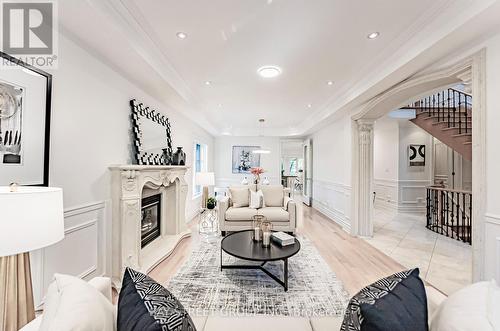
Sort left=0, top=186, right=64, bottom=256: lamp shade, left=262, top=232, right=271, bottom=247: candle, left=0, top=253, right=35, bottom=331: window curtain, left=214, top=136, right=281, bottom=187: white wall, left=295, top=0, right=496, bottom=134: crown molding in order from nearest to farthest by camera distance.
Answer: left=0, top=186, right=64, bottom=256: lamp shade < left=0, top=253, right=35, bottom=331: window curtain < left=295, top=0, right=496, bottom=134: crown molding < left=262, top=232, right=271, bottom=247: candle < left=214, top=136, right=281, bottom=187: white wall

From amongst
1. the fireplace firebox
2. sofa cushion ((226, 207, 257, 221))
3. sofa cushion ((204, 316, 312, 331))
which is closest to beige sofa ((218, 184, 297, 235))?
sofa cushion ((226, 207, 257, 221))

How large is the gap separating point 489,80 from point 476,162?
0.74 m

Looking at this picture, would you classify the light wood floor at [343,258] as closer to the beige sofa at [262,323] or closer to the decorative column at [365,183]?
the decorative column at [365,183]

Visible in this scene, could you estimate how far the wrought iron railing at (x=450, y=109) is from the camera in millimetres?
5621

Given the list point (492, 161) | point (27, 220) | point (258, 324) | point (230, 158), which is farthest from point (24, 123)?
point (230, 158)

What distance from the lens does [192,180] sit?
20.1ft

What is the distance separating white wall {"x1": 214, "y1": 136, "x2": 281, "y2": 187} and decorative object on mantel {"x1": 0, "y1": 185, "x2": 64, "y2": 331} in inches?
309

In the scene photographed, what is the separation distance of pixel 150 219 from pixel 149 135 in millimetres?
1338

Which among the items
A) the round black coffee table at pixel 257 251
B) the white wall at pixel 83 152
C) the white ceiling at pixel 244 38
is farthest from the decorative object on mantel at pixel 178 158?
the round black coffee table at pixel 257 251

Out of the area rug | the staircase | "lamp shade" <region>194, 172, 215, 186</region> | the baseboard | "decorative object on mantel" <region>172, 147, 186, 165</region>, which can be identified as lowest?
the area rug

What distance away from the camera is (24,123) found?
5.69ft

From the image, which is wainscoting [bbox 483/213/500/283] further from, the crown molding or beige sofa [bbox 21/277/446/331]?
the crown molding

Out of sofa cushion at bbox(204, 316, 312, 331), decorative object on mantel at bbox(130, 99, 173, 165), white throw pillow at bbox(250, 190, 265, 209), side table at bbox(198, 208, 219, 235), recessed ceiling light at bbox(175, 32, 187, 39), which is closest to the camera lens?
sofa cushion at bbox(204, 316, 312, 331)

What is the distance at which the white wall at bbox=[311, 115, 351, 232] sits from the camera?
5.09m
